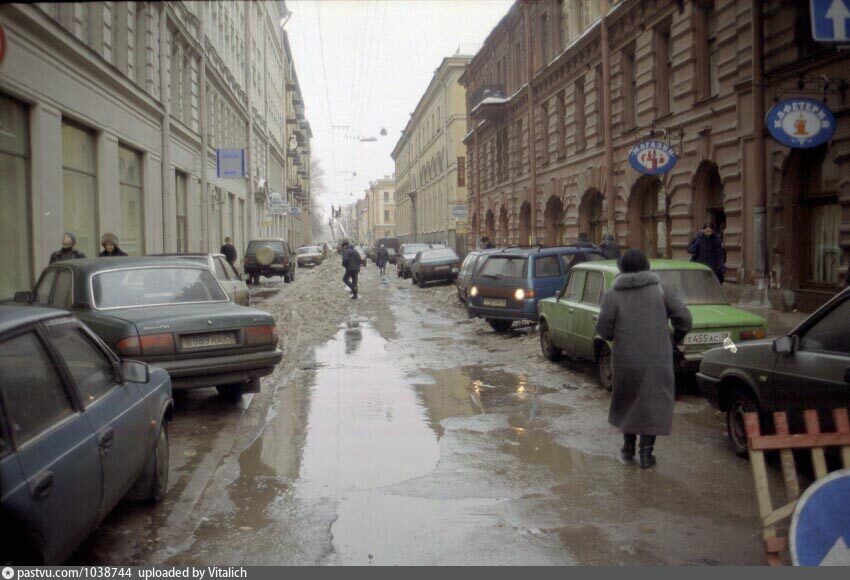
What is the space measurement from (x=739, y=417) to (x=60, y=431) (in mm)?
5215

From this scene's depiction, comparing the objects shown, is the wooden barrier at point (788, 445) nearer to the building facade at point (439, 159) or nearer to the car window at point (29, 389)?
the car window at point (29, 389)

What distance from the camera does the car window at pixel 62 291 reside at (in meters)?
8.65

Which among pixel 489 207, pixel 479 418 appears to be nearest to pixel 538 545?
pixel 479 418

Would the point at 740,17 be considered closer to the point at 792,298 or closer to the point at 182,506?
the point at 792,298

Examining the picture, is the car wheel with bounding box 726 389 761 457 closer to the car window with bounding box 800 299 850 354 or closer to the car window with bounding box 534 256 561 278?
the car window with bounding box 800 299 850 354

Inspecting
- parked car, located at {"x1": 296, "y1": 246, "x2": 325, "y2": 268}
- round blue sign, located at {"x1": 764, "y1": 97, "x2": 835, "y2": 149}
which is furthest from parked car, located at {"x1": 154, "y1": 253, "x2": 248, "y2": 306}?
parked car, located at {"x1": 296, "y1": 246, "x2": 325, "y2": 268}

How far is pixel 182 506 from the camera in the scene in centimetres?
545

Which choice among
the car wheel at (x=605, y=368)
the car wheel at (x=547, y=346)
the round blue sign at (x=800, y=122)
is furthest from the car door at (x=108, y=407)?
the round blue sign at (x=800, y=122)

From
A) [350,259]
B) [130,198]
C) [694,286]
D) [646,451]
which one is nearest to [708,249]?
[694,286]

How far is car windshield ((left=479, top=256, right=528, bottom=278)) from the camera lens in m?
15.4

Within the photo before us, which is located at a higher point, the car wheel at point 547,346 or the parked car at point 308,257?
the parked car at point 308,257

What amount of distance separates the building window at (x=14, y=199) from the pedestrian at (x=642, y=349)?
1127 centimetres

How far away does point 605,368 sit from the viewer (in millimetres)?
9711

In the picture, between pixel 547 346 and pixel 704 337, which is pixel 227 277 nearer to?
pixel 547 346
